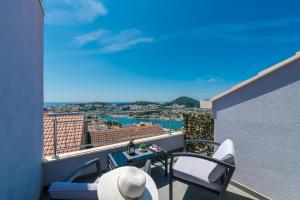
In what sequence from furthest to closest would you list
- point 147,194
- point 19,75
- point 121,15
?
point 121,15 → point 19,75 → point 147,194

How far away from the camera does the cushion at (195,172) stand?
6.62 feet

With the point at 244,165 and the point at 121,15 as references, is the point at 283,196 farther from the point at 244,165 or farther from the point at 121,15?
the point at 121,15

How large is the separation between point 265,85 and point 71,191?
2.82 m

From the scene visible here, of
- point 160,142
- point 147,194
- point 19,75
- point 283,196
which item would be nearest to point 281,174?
point 283,196

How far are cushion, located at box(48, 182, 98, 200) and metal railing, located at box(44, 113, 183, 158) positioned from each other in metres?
2.46

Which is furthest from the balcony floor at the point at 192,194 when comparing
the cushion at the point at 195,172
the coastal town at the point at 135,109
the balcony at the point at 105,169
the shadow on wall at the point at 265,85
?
the coastal town at the point at 135,109

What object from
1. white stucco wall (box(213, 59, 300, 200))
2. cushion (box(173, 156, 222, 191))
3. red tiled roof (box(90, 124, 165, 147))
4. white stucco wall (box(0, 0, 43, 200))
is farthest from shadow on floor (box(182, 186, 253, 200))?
white stucco wall (box(0, 0, 43, 200))

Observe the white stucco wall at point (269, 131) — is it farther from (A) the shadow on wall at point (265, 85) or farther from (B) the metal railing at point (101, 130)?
(B) the metal railing at point (101, 130)

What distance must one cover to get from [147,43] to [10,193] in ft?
33.3

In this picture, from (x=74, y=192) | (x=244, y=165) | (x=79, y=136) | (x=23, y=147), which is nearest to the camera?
(x=74, y=192)

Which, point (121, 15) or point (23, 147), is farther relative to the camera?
point (121, 15)

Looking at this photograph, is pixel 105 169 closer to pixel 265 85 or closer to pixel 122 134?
pixel 122 134

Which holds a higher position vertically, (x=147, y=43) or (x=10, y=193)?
(x=147, y=43)

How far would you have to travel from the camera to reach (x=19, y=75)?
64.9 inches
